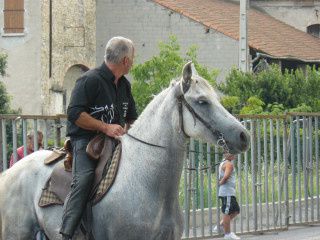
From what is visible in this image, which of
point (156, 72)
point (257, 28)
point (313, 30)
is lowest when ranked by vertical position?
point (156, 72)

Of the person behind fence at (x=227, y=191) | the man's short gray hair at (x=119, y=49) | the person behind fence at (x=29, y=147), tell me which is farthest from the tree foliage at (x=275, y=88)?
the man's short gray hair at (x=119, y=49)

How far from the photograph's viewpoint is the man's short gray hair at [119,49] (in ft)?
37.6

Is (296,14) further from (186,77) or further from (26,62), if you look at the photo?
(186,77)

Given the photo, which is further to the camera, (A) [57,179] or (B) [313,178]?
(B) [313,178]

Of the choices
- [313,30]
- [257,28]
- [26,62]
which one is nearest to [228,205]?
[26,62]

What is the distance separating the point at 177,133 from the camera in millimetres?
11102

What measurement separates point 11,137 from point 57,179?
179 inches

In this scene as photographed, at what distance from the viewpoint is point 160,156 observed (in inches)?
438

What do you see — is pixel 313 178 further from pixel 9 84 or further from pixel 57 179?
pixel 9 84

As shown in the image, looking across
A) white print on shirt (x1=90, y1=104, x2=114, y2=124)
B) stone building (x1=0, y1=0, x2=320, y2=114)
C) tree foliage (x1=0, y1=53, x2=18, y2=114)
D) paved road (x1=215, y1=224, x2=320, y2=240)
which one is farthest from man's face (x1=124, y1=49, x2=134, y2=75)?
stone building (x1=0, y1=0, x2=320, y2=114)

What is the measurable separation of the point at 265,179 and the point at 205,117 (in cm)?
1131

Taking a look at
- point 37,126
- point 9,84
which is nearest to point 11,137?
point 37,126

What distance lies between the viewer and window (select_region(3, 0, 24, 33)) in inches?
2375

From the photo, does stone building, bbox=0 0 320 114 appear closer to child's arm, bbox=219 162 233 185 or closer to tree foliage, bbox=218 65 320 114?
tree foliage, bbox=218 65 320 114
